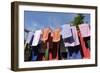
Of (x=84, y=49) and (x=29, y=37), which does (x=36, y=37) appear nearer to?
(x=29, y=37)

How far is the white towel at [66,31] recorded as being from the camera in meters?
1.93

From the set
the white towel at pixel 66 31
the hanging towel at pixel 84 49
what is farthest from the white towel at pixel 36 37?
the hanging towel at pixel 84 49

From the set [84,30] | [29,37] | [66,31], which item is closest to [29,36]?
[29,37]

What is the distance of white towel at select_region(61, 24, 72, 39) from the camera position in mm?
1928

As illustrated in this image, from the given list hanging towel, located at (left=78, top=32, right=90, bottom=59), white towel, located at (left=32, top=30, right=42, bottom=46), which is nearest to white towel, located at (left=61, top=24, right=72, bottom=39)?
hanging towel, located at (left=78, top=32, right=90, bottom=59)

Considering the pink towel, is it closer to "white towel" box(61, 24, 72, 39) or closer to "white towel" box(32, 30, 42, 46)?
"white towel" box(32, 30, 42, 46)

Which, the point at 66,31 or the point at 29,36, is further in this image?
the point at 66,31

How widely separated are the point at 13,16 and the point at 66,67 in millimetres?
608

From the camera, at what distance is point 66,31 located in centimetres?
194

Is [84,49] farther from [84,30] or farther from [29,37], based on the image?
[29,37]

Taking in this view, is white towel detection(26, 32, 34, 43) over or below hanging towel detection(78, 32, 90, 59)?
over

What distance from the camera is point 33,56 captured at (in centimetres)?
184

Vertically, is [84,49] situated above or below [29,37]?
below

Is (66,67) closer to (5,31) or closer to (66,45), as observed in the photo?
(66,45)
